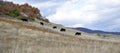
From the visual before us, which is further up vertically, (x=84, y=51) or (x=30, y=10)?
(x=30, y=10)

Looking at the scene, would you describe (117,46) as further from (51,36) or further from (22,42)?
(22,42)

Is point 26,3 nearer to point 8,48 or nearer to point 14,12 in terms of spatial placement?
point 14,12

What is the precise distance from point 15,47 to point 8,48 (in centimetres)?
100

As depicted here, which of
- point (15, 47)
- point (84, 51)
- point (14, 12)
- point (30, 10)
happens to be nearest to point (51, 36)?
point (84, 51)

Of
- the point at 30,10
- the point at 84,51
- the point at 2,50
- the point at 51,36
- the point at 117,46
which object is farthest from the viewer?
the point at 30,10

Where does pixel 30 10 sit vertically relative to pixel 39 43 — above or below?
above

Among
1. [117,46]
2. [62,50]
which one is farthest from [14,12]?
[62,50]

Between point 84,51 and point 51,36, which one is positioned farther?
point 51,36

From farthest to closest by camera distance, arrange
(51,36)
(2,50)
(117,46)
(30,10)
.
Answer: (30,10) → (117,46) → (51,36) → (2,50)

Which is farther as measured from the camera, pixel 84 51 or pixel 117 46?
pixel 117 46

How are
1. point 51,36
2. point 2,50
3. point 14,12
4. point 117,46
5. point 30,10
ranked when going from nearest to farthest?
point 2,50 → point 51,36 → point 117,46 → point 14,12 → point 30,10

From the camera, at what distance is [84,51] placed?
2194 inches

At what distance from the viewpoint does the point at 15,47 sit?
1934 inches

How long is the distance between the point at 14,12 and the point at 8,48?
9358 centimetres
